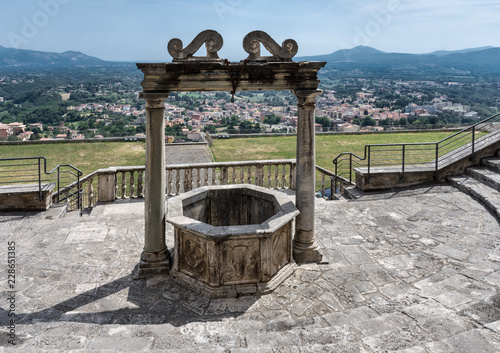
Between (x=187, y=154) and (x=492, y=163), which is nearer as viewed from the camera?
(x=492, y=163)

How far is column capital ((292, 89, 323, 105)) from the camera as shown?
17.1 feet

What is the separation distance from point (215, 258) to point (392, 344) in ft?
7.46

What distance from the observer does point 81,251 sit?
6023mm

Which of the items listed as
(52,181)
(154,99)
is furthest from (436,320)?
(52,181)

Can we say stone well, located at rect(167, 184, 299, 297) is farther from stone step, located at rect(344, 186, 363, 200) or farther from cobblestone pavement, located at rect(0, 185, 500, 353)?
stone step, located at rect(344, 186, 363, 200)

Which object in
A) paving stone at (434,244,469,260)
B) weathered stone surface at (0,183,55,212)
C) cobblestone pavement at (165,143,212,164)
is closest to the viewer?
paving stone at (434,244,469,260)

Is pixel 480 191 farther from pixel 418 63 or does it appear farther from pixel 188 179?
pixel 418 63

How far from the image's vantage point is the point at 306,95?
17.2 ft

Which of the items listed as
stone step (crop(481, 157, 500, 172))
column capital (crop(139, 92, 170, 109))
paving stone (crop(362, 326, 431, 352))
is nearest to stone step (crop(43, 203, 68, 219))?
column capital (crop(139, 92, 170, 109))

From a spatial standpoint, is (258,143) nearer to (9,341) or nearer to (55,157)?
(55,157)

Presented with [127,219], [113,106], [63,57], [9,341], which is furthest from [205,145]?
[63,57]

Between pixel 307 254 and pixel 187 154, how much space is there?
1288 centimetres

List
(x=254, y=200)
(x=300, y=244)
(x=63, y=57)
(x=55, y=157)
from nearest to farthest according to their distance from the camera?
(x=300, y=244) → (x=254, y=200) → (x=55, y=157) → (x=63, y=57)

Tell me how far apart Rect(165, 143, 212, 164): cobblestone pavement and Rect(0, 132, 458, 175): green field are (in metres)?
0.53
